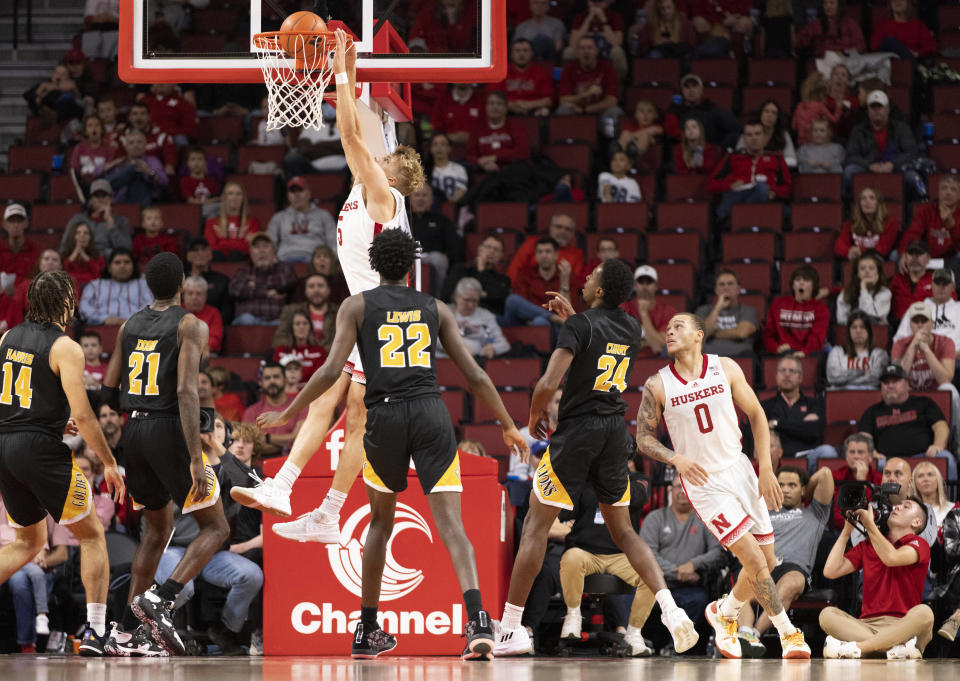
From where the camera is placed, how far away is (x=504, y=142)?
49.7 ft

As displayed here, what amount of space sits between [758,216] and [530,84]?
11.1 feet

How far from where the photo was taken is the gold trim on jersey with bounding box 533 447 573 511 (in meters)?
7.88

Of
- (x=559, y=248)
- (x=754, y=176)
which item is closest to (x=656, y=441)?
(x=559, y=248)

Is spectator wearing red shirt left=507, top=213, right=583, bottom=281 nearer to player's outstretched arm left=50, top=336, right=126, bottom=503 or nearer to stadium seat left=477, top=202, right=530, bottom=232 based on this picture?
stadium seat left=477, top=202, right=530, bottom=232

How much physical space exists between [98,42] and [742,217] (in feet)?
28.6

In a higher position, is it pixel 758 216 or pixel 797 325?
pixel 758 216

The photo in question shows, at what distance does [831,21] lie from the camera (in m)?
16.0

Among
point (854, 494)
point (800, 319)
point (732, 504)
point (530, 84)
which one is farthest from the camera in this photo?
point (530, 84)

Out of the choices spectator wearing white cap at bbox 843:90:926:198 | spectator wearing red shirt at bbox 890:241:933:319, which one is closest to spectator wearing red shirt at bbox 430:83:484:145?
spectator wearing white cap at bbox 843:90:926:198

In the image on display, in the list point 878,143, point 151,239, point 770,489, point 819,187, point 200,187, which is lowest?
point 770,489

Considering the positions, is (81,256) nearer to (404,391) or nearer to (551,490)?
(551,490)

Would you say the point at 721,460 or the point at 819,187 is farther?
the point at 819,187

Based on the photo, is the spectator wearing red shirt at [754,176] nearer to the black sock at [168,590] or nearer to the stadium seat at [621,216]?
the stadium seat at [621,216]

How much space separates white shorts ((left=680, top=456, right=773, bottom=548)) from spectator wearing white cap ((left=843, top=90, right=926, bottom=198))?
693cm
